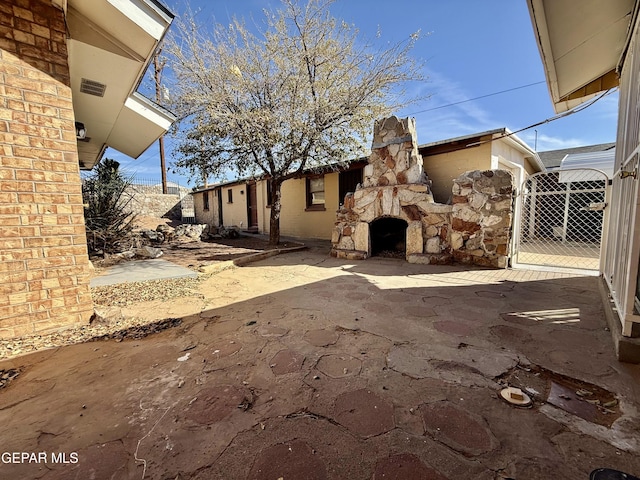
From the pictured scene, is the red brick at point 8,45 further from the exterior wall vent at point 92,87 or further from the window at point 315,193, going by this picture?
the window at point 315,193

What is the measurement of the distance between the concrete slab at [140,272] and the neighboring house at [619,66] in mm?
5090

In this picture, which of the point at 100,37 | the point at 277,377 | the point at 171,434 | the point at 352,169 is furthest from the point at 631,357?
the point at 352,169

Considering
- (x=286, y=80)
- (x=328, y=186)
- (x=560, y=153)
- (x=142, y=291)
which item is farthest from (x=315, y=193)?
(x=560, y=153)

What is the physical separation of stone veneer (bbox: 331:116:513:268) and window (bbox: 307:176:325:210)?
10.6 ft

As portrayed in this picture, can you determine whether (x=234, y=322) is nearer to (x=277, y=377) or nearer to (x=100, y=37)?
(x=277, y=377)

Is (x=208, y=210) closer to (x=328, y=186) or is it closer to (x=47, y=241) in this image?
(x=328, y=186)

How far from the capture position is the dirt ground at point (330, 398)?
1.17 meters

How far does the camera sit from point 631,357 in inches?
74.3

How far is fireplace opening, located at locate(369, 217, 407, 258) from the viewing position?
7.19 meters

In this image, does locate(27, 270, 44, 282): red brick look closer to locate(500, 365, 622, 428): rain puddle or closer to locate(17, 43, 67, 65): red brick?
locate(17, 43, 67, 65): red brick

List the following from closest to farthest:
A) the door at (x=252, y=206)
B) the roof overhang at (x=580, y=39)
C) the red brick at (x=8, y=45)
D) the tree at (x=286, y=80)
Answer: the red brick at (x=8, y=45) < the roof overhang at (x=580, y=39) < the tree at (x=286, y=80) < the door at (x=252, y=206)

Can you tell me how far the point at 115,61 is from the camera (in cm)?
318

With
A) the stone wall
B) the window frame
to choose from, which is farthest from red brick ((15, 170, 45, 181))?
the window frame

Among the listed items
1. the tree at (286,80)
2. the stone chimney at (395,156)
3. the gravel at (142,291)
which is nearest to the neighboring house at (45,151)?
the gravel at (142,291)
